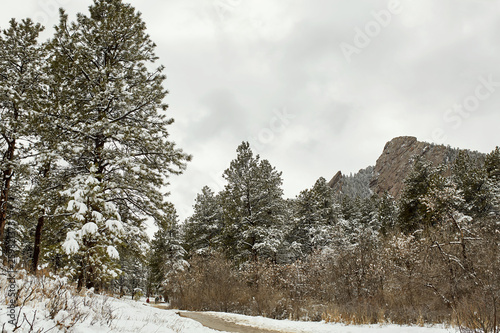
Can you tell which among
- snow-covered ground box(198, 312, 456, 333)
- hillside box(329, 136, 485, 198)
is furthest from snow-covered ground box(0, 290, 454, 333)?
hillside box(329, 136, 485, 198)

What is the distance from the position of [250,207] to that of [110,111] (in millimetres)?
14685

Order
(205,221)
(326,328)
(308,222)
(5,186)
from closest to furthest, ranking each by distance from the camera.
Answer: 1. (326,328)
2. (5,186)
3. (308,222)
4. (205,221)

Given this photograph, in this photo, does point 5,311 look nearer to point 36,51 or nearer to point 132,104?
point 132,104

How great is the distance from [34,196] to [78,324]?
8.28 meters

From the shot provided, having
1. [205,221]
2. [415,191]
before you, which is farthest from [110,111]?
[415,191]

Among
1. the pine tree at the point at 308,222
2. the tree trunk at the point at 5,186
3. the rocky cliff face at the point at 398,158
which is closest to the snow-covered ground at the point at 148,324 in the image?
the tree trunk at the point at 5,186

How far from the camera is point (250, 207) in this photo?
2352cm

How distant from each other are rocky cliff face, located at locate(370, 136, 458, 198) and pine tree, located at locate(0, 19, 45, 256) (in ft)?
430

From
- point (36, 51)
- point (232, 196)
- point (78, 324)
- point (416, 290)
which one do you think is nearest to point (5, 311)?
point (78, 324)

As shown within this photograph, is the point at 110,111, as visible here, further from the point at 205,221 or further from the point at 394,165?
the point at 394,165

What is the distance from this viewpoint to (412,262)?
39.6 feet

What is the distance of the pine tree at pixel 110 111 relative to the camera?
9867 millimetres

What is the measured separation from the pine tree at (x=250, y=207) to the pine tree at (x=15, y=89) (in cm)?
1397

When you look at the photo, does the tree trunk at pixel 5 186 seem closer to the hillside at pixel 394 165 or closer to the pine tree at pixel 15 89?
the pine tree at pixel 15 89
